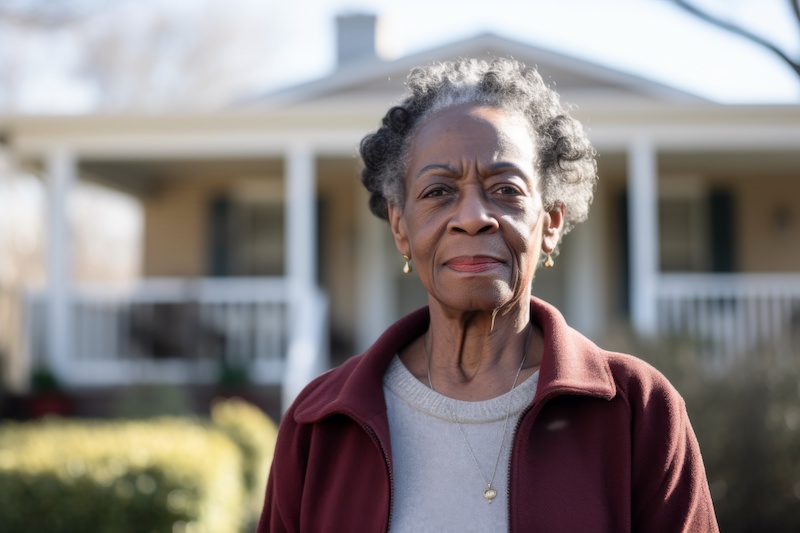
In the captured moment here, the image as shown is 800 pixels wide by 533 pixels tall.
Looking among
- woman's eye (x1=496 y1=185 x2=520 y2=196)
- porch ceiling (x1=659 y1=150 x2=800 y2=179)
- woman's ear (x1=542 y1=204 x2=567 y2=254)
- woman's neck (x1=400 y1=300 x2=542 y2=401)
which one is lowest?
woman's neck (x1=400 y1=300 x2=542 y2=401)

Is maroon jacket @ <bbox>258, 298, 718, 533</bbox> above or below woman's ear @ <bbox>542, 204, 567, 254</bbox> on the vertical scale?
below

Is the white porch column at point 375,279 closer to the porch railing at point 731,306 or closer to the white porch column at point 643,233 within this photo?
the white porch column at point 643,233

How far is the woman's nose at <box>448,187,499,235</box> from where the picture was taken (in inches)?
88.6

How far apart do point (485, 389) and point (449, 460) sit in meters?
0.20

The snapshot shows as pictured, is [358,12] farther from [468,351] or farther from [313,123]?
[468,351]

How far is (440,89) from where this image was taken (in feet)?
8.09

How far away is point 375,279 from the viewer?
1323 centimetres

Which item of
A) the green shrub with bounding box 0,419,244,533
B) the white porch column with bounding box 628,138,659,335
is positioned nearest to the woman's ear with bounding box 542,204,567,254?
the green shrub with bounding box 0,419,244,533

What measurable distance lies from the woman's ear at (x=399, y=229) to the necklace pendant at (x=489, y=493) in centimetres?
61

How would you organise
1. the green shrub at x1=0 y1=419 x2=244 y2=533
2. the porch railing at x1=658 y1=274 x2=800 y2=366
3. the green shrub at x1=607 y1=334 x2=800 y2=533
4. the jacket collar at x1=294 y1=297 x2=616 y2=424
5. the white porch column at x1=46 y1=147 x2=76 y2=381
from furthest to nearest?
1. the white porch column at x1=46 y1=147 x2=76 y2=381
2. the porch railing at x1=658 y1=274 x2=800 y2=366
3. the green shrub at x1=607 y1=334 x2=800 y2=533
4. the green shrub at x1=0 y1=419 x2=244 y2=533
5. the jacket collar at x1=294 y1=297 x2=616 y2=424

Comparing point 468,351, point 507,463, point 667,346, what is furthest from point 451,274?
point 667,346

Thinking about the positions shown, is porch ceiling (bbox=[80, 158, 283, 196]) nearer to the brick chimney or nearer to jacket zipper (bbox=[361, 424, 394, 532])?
the brick chimney

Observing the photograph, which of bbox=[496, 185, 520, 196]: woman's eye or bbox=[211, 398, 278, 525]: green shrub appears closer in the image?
bbox=[496, 185, 520, 196]: woman's eye

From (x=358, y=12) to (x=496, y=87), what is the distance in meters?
12.8
